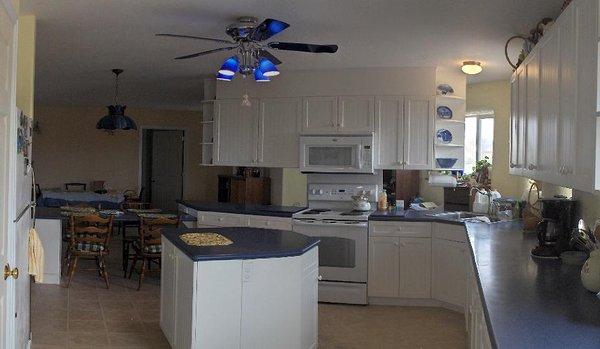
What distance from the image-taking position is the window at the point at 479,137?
680 cm

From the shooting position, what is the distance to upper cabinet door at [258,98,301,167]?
20.5 feet

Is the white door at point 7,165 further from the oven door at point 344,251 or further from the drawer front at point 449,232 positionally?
the drawer front at point 449,232

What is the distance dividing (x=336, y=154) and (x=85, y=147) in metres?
6.99

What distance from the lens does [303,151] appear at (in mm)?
6078

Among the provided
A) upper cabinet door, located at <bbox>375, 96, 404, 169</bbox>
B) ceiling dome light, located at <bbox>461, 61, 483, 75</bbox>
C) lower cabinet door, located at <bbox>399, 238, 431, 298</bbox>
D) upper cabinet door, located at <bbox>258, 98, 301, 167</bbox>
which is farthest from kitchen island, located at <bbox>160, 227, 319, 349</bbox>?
ceiling dome light, located at <bbox>461, 61, 483, 75</bbox>

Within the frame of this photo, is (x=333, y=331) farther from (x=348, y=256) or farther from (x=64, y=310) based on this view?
(x=64, y=310)

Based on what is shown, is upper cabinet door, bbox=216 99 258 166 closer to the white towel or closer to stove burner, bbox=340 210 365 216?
stove burner, bbox=340 210 365 216

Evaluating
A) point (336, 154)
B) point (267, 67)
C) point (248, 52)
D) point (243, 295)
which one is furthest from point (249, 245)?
point (336, 154)

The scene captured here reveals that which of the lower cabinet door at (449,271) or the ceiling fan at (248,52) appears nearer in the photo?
the ceiling fan at (248,52)

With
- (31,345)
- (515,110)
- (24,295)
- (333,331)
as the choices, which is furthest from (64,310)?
(515,110)

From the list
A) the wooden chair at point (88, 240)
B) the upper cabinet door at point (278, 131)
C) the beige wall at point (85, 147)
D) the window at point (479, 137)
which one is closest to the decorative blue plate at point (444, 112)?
the window at point (479, 137)

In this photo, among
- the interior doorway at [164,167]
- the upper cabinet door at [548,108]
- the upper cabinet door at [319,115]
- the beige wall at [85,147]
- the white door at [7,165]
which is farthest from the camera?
the interior doorway at [164,167]

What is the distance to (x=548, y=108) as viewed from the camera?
9.44 ft

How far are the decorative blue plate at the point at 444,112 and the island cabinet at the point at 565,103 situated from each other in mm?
2194
